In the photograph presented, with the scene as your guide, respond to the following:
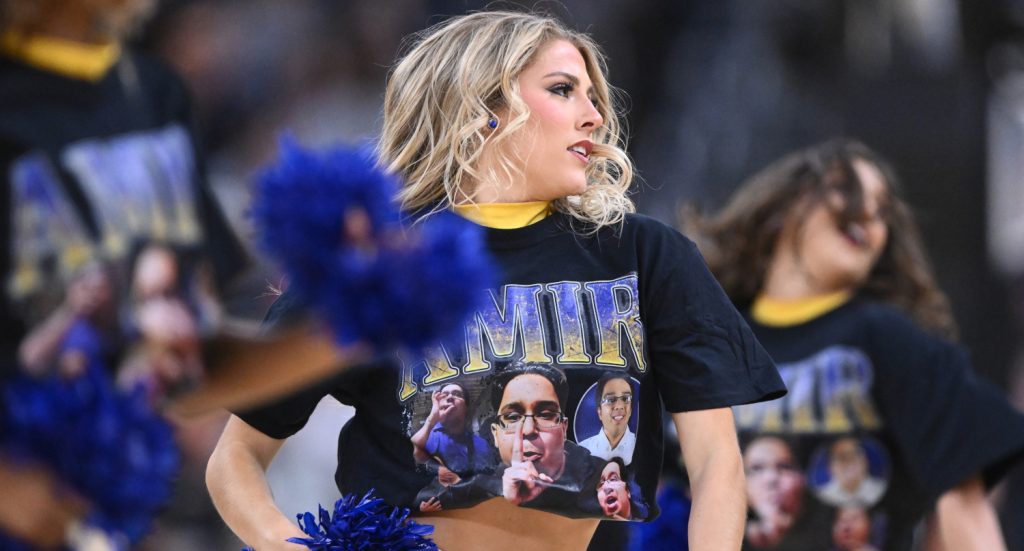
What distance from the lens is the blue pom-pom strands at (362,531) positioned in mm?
2473

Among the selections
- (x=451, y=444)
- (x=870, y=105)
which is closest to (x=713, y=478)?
(x=451, y=444)

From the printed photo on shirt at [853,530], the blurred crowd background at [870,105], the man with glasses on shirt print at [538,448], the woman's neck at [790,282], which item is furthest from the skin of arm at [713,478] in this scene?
the blurred crowd background at [870,105]

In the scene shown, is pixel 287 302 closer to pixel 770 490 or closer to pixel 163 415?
pixel 163 415

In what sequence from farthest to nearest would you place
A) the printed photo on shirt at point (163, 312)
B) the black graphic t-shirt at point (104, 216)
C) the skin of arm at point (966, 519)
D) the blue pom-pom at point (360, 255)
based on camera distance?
the skin of arm at point (966, 519) < the black graphic t-shirt at point (104, 216) < the printed photo on shirt at point (163, 312) < the blue pom-pom at point (360, 255)

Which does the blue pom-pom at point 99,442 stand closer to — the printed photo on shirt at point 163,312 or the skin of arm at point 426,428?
the printed photo on shirt at point 163,312

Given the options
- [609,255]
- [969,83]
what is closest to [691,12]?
[969,83]

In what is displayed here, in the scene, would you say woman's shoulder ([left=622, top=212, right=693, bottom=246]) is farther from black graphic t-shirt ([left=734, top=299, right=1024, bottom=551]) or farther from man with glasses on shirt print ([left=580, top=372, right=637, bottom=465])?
Answer: black graphic t-shirt ([left=734, top=299, right=1024, bottom=551])

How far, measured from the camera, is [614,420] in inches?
109

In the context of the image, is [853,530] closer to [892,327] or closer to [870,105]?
[892,327]

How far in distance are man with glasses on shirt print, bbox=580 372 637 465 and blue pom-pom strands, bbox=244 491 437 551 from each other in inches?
14.2

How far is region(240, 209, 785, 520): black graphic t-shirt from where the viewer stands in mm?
2717

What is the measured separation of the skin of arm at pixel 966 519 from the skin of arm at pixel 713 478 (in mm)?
1648

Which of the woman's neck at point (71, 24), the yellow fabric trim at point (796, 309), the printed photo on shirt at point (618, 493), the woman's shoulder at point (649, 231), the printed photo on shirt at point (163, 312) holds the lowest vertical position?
the yellow fabric trim at point (796, 309)

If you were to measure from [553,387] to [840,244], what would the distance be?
2.09 meters
